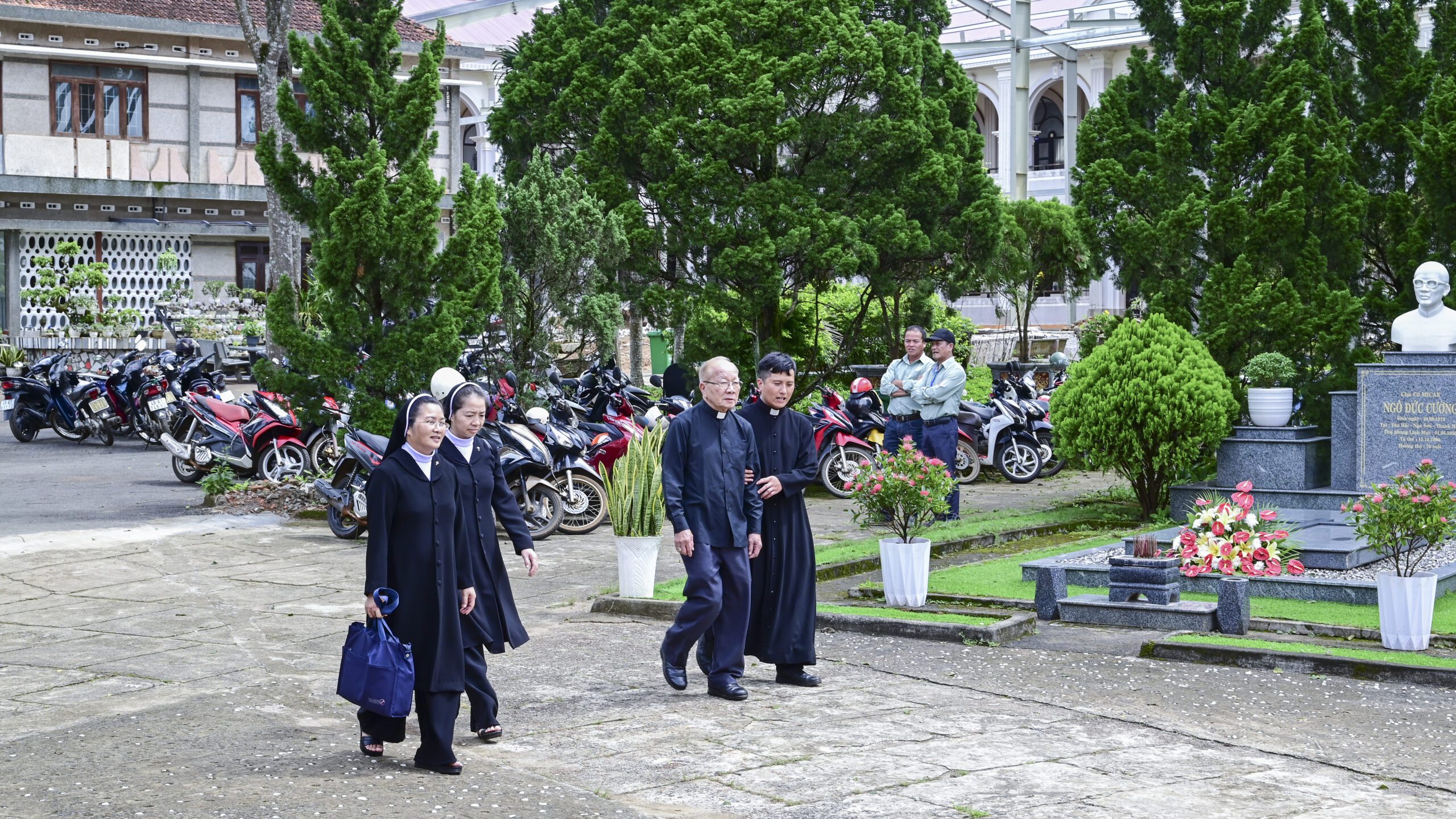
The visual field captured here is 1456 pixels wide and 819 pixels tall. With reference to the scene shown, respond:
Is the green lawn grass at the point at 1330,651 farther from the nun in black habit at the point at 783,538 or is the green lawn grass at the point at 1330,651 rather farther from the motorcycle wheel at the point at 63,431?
the motorcycle wheel at the point at 63,431

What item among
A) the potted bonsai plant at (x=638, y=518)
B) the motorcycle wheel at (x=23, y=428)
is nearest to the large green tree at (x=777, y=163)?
the potted bonsai plant at (x=638, y=518)

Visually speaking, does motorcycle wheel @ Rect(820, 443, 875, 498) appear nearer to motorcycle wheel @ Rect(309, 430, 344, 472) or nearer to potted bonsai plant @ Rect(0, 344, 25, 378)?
motorcycle wheel @ Rect(309, 430, 344, 472)

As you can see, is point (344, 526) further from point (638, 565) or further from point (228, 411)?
point (638, 565)

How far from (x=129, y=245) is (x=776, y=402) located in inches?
1030

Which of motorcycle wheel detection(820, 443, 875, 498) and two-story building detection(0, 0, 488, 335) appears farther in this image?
two-story building detection(0, 0, 488, 335)

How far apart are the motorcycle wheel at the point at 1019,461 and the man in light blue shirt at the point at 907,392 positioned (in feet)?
12.1

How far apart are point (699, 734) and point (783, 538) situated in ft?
4.48

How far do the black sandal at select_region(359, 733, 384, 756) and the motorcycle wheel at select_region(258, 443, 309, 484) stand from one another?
30.3ft

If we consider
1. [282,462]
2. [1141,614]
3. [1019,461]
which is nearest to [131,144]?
[282,462]

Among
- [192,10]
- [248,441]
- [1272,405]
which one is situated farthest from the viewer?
[192,10]

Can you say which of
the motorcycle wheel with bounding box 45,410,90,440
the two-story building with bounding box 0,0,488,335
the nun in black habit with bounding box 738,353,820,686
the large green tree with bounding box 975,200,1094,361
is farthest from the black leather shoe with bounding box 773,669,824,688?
the two-story building with bounding box 0,0,488,335

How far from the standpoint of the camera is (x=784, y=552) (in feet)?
25.8

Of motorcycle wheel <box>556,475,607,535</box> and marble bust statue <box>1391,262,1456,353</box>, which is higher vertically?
marble bust statue <box>1391,262,1456,353</box>

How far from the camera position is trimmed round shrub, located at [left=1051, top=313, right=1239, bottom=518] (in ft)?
42.8
